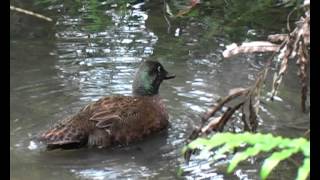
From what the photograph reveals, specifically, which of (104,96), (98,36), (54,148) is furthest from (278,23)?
(54,148)

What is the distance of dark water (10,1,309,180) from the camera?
6.12 metres

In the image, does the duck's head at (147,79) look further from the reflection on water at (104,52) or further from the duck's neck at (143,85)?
the reflection on water at (104,52)

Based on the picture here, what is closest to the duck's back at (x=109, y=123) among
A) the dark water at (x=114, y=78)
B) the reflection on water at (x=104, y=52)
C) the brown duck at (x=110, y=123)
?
the brown duck at (x=110, y=123)

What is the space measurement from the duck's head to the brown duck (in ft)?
0.66

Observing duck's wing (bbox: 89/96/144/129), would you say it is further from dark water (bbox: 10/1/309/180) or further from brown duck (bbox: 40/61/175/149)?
dark water (bbox: 10/1/309/180)

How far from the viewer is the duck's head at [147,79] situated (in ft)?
24.2

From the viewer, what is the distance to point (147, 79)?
7391 mm

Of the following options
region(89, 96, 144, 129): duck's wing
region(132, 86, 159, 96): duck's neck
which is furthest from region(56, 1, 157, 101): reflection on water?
region(89, 96, 144, 129): duck's wing

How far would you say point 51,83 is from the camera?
813 centimetres

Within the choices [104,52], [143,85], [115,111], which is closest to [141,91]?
[143,85]

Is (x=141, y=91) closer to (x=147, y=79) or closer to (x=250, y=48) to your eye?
(x=147, y=79)

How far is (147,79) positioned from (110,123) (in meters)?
0.93

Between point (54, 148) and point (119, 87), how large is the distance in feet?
5.75

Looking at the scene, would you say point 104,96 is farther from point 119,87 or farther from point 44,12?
point 44,12
